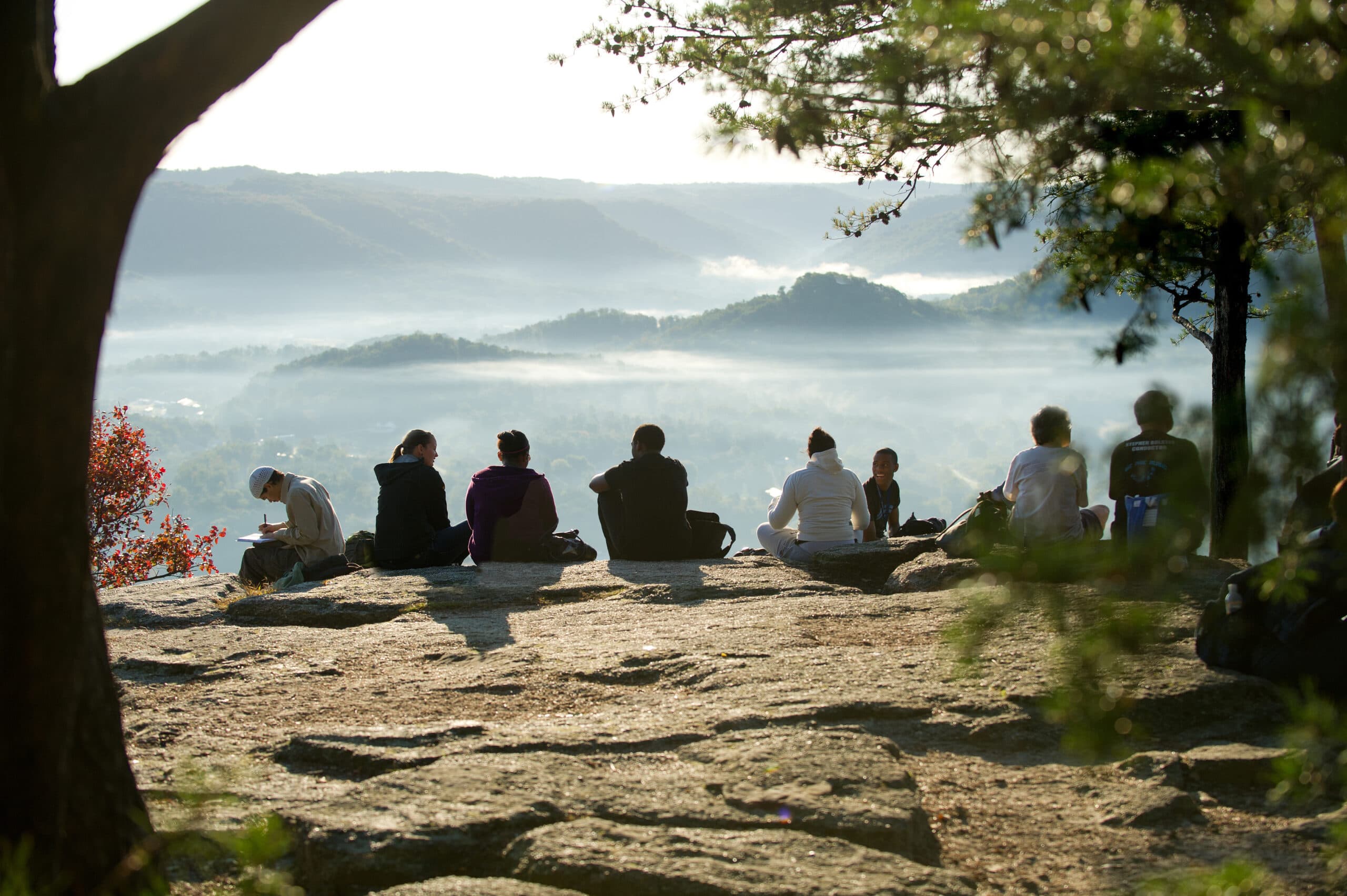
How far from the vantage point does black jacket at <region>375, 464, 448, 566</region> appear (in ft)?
30.1

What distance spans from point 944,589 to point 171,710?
17.0 ft

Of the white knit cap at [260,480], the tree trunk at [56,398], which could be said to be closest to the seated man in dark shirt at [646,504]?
the white knit cap at [260,480]

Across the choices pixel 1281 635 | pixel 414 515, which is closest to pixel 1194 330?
pixel 1281 635

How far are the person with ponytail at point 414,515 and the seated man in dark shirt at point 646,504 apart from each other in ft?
4.55

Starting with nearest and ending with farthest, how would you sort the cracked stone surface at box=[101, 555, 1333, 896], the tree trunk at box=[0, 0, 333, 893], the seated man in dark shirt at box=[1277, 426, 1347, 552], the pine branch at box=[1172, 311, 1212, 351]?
the seated man in dark shirt at box=[1277, 426, 1347, 552], the tree trunk at box=[0, 0, 333, 893], the cracked stone surface at box=[101, 555, 1333, 896], the pine branch at box=[1172, 311, 1212, 351]

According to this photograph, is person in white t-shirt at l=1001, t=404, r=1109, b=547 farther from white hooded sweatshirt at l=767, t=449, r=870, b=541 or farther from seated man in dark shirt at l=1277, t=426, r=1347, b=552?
seated man in dark shirt at l=1277, t=426, r=1347, b=552

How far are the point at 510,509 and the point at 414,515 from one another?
2.85ft

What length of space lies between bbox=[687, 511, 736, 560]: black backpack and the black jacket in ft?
7.60

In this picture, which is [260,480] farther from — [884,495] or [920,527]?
[920,527]

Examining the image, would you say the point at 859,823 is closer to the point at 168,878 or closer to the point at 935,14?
the point at 168,878

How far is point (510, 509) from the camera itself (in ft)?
31.0

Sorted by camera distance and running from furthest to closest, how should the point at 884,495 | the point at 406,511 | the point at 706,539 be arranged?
the point at 884,495 → the point at 706,539 → the point at 406,511

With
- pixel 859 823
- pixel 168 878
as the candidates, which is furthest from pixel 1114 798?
pixel 168 878

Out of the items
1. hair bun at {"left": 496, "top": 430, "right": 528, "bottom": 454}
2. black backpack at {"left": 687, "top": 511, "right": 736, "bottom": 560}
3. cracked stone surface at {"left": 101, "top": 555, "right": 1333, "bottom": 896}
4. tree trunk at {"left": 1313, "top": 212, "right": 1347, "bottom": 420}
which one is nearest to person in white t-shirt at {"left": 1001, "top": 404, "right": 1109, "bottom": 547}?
cracked stone surface at {"left": 101, "top": 555, "right": 1333, "bottom": 896}
